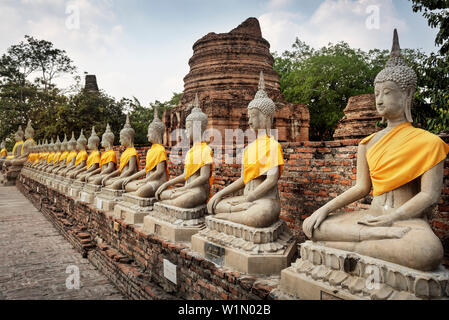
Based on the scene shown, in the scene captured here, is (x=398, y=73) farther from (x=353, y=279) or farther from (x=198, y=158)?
(x=198, y=158)

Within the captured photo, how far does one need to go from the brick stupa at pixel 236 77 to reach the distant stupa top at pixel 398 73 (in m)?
7.33

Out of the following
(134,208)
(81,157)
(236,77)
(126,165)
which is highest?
(236,77)

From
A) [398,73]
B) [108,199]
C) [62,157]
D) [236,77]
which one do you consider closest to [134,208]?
[108,199]

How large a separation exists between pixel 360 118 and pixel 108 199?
Result: 22.1 feet

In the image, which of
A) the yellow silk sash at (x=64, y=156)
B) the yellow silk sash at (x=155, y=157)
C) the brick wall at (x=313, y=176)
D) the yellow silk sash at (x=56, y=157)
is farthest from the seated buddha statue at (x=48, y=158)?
the brick wall at (x=313, y=176)

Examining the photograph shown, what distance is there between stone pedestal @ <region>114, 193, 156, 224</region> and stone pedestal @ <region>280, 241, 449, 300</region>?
325cm

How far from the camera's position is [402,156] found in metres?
2.57

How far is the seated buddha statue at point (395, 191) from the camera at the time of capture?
7.61 ft

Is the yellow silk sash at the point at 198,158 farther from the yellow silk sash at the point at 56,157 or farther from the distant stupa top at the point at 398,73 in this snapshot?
the yellow silk sash at the point at 56,157

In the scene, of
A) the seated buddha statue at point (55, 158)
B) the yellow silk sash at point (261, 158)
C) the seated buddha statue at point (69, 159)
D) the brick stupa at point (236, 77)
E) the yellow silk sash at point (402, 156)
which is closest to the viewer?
the yellow silk sash at point (402, 156)

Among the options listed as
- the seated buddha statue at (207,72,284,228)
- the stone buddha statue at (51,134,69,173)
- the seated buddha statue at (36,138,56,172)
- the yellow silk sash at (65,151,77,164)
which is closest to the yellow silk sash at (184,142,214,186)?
the seated buddha statue at (207,72,284,228)

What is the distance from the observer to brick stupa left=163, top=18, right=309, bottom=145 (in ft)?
35.3

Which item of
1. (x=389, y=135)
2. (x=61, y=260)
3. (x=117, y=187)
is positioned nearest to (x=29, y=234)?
(x=61, y=260)
